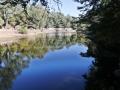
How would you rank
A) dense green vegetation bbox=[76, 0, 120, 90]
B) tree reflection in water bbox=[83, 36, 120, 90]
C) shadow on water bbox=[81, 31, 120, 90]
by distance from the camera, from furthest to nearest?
tree reflection in water bbox=[83, 36, 120, 90], shadow on water bbox=[81, 31, 120, 90], dense green vegetation bbox=[76, 0, 120, 90]

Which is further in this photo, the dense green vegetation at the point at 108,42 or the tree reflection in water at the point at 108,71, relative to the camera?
the tree reflection in water at the point at 108,71

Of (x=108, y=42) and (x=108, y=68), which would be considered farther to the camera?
(x=108, y=68)

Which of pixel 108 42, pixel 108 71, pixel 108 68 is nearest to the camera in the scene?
pixel 108 42

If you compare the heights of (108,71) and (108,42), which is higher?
(108,42)

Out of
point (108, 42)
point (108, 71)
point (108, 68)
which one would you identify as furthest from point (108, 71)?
point (108, 42)

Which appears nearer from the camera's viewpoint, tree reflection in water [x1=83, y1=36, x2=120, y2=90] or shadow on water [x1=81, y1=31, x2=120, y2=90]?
shadow on water [x1=81, y1=31, x2=120, y2=90]

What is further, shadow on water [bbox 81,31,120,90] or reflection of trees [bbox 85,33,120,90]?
reflection of trees [bbox 85,33,120,90]

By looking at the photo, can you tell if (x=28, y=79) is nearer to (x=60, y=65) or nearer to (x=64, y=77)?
(x=64, y=77)

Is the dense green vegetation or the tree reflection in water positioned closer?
the dense green vegetation

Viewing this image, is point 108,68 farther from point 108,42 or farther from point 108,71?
point 108,42

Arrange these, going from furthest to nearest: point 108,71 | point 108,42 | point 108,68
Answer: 1. point 108,68
2. point 108,71
3. point 108,42

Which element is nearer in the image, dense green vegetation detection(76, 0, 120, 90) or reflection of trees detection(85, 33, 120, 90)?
dense green vegetation detection(76, 0, 120, 90)

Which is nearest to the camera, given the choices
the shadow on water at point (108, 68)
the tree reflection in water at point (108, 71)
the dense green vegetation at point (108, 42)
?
the dense green vegetation at point (108, 42)

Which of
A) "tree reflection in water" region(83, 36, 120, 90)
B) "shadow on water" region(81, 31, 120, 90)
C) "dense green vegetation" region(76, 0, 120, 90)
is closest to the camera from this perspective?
"dense green vegetation" region(76, 0, 120, 90)
